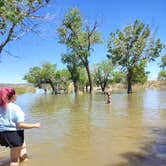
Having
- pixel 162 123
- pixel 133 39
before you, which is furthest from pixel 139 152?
pixel 133 39

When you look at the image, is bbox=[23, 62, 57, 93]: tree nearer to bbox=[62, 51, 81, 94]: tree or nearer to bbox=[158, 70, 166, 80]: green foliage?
bbox=[62, 51, 81, 94]: tree

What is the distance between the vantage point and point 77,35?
46.8 m

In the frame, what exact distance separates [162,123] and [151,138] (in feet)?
10.2

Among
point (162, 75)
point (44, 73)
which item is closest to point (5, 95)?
point (44, 73)

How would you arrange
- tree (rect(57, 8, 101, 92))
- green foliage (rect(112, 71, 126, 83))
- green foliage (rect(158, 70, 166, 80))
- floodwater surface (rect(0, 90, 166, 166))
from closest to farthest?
1. floodwater surface (rect(0, 90, 166, 166))
2. tree (rect(57, 8, 101, 92))
3. green foliage (rect(112, 71, 126, 83))
4. green foliage (rect(158, 70, 166, 80))

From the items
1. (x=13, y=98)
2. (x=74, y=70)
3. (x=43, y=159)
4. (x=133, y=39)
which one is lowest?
(x=43, y=159)

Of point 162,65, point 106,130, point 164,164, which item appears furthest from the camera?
point 162,65

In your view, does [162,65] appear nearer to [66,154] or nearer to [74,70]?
[74,70]

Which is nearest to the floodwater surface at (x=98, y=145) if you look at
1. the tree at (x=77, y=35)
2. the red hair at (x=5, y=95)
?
the red hair at (x=5, y=95)

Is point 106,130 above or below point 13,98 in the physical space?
below

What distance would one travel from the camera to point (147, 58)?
49.2 metres

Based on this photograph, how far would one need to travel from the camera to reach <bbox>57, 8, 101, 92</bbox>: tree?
152 feet

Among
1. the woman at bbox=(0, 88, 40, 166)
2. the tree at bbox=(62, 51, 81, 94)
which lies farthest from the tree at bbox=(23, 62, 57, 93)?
the woman at bbox=(0, 88, 40, 166)

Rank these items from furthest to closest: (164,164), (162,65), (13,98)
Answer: (162,65) → (164,164) → (13,98)
